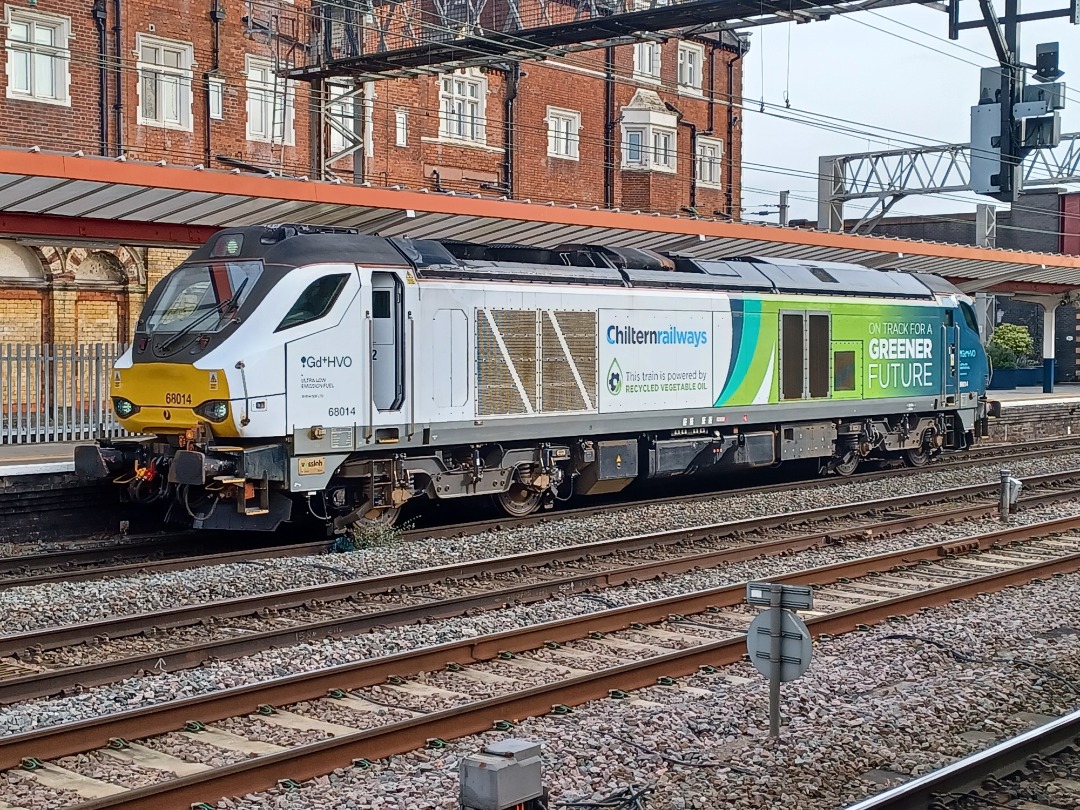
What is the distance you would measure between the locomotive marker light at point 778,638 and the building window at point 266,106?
23.7 metres

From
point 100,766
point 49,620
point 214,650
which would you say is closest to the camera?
point 100,766

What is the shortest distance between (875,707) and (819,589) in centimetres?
432

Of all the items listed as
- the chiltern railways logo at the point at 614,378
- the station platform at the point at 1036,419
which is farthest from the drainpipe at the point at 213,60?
the station platform at the point at 1036,419

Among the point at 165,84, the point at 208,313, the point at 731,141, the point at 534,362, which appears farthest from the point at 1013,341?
the point at 208,313

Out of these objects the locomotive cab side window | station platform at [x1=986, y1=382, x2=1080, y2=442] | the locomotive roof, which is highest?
the locomotive roof

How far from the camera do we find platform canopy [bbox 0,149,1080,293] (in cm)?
1570

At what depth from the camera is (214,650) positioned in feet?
31.8

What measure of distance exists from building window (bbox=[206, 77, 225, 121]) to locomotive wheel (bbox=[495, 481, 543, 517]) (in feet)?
50.6

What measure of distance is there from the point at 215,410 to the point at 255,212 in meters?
5.73

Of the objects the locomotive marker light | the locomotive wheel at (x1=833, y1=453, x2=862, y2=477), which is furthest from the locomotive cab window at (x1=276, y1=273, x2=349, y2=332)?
the locomotive wheel at (x1=833, y1=453, x2=862, y2=477)

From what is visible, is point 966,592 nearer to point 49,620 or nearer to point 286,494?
point 286,494

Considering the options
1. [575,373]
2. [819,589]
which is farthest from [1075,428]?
[819,589]

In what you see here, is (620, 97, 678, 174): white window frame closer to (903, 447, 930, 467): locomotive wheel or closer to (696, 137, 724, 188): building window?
(696, 137, 724, 188): building window

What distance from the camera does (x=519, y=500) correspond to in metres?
17.3
